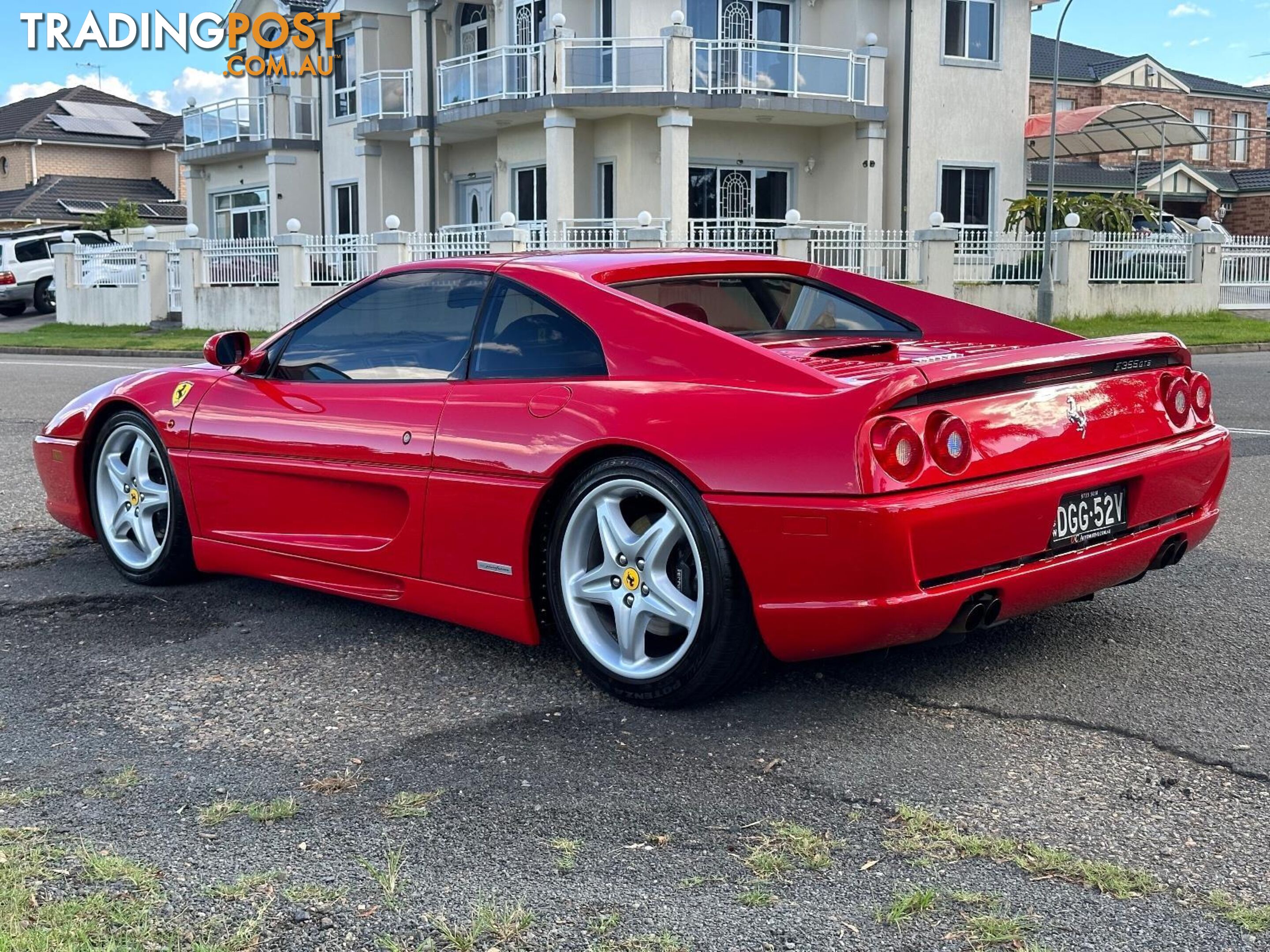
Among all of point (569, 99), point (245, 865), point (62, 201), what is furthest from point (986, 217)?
point (62, 201)

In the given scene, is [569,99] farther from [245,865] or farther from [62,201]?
[62,201]

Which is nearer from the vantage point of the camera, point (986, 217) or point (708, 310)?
point (708, 310)

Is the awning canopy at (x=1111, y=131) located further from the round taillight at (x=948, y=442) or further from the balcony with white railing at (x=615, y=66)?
the round taillight at (x=948, y=442)

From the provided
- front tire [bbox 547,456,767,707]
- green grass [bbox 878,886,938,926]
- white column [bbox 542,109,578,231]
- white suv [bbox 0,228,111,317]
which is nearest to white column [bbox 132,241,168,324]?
white suv [bbox 0,228,111,317]

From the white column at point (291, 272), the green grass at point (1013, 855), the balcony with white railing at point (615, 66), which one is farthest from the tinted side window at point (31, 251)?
the green grass at point (1013, 855)

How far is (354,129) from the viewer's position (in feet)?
119

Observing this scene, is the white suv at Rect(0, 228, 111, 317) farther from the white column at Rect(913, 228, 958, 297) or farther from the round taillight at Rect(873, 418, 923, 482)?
the round taillight at Rect(873, 418, 923, 482)

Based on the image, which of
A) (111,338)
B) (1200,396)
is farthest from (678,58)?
(1200,396)

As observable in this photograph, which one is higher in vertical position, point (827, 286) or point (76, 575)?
point (827, 286)

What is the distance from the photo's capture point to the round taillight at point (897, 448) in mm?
3625

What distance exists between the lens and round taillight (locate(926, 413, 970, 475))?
12.2ft

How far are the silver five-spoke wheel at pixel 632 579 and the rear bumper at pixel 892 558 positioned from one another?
237mm

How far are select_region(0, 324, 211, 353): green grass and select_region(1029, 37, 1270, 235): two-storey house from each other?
29847 mm

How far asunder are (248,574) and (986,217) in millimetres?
29817
